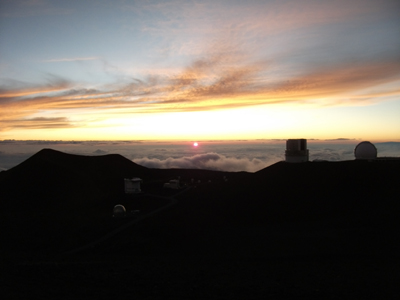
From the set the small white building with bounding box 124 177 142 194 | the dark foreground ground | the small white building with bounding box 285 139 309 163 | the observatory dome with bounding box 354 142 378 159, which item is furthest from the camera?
the small white building with bounding box 124 177 142 194

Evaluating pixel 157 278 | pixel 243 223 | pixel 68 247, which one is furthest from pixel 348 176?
pixel 68 247

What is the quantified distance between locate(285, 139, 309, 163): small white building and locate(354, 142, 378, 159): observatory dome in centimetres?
887

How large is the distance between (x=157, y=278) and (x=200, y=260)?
5.49 meters

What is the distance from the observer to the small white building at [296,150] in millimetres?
51844

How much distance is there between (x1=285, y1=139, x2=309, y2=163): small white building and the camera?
51.8 meters

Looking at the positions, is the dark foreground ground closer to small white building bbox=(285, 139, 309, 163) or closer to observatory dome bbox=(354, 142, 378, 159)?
small white building bbox=(285, 139, 309, 163)

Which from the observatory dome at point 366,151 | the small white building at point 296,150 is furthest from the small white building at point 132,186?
the observatory dome at point 366,151

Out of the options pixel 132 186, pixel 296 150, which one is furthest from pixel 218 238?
pixel 132 186

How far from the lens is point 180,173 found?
337 ft

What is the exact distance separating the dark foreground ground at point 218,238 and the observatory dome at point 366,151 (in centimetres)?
355

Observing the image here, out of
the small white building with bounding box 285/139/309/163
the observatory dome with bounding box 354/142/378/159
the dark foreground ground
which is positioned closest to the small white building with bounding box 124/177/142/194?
the dark foreground ground

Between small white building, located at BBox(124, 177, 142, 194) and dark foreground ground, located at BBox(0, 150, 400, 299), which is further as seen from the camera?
small white building, located at BBox(124, 177, 142, 194)

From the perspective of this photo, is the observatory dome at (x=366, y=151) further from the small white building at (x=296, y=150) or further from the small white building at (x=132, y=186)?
the small white building at (x=132, y=186)

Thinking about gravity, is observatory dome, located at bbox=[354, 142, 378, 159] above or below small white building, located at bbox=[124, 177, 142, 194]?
above
